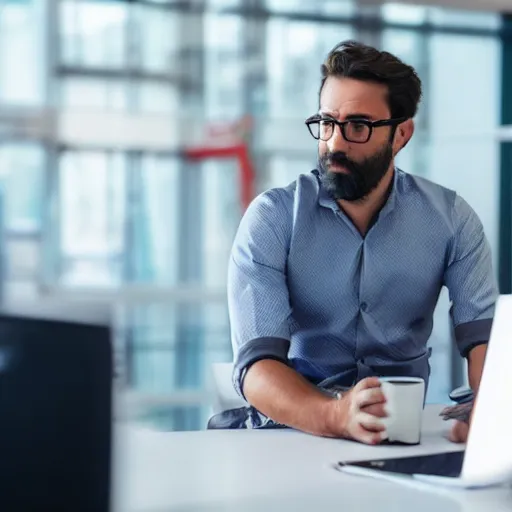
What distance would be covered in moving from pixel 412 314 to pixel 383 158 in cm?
34

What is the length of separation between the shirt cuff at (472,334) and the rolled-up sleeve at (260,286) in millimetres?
362

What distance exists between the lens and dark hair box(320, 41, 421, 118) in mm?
1897

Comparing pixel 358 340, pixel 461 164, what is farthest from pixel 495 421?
pixel 461 164

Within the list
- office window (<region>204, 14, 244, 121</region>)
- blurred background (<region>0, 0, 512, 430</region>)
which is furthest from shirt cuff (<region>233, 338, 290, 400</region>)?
office window (<region>204, 14, 244, 121</region>)

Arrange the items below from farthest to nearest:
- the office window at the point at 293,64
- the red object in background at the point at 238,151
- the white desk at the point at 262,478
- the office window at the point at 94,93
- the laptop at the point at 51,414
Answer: the office window at the point at 293,64 → the red object in background at the point at 238,151 → the office window at the point at 94,93 → the white desk at the point at 262,478 → the laptop at the point at 51,414

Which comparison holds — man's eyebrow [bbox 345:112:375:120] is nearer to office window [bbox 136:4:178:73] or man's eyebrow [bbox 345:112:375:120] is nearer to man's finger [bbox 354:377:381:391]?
→ man's finger [bbox 354:377:381:391]

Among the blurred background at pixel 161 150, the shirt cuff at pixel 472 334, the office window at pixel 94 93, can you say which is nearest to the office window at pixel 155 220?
the blurred background at pixel 161 150

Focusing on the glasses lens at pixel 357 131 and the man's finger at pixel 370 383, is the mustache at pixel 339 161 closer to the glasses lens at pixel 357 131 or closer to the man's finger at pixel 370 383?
the glasses lens at pixel 357 131

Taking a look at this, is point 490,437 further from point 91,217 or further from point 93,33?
point 93,33

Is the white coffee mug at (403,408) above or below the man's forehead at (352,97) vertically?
below

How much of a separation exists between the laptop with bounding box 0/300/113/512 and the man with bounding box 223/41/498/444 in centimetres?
99

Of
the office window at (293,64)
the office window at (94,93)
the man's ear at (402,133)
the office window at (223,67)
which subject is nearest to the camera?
the man's ear at (402,133)

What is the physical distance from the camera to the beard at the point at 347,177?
6.11ft

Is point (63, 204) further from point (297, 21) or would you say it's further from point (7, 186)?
point (297, 21)
